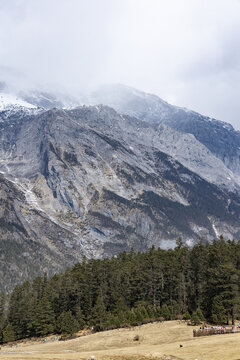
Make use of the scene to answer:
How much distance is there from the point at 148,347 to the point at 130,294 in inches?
2196

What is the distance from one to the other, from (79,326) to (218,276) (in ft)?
135

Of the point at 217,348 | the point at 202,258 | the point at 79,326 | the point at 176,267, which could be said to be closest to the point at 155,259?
the point at 176,267

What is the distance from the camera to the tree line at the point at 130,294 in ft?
279

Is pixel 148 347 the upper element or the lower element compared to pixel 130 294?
lower

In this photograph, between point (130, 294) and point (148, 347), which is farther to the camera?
point (130, 294)

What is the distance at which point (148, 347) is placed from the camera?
53.5 metres

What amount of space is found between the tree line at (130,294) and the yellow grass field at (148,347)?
297 inches

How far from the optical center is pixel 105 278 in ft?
383

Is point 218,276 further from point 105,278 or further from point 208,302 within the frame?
point 105,278

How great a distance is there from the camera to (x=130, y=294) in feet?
356

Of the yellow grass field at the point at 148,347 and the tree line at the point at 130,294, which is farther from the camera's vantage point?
the tree line at the point at 130,294

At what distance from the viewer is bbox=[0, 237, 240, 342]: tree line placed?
84.9 m

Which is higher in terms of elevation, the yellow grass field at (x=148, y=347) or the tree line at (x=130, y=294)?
the tree line at (x=130, y=294)

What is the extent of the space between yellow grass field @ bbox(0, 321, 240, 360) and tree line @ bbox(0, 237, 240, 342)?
7537 mm
